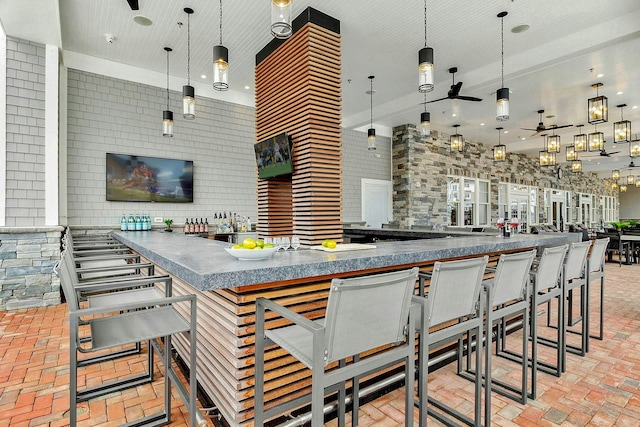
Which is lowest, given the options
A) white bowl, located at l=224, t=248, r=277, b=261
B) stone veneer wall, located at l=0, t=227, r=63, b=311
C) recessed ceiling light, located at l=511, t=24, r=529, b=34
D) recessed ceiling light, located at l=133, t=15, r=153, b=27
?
stone veneer wall, located at l=0, t=227, r=63, b=311

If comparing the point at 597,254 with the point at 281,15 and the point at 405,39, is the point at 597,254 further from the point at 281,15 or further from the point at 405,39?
the point at 405,39

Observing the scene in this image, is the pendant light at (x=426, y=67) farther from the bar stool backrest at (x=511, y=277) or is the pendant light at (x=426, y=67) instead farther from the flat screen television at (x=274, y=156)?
the bar stool backrest at (x=511, y=277)

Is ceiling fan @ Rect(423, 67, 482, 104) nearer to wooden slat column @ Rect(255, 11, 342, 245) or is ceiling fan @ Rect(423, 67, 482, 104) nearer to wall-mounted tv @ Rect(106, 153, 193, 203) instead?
wooden slat column @ Rect(255, 11, 342, 245)

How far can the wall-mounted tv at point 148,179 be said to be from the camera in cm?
596

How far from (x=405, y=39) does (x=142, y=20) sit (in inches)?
A: 152

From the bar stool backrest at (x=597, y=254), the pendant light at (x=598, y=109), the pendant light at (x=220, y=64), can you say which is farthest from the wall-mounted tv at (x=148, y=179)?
the pendant light at (x=598, y=109)

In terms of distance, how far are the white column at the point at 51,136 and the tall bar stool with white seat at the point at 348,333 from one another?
4779 mm

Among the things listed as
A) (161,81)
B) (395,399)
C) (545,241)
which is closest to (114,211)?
(161,81)

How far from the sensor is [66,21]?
4805mm

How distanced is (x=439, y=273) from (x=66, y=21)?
5988mm

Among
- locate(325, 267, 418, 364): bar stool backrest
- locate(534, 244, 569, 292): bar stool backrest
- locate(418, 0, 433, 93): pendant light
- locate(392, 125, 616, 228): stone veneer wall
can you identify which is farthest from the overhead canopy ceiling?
locate(325, 267, 418, 364): bar stool backrest

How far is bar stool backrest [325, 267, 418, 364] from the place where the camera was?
4.33 feet

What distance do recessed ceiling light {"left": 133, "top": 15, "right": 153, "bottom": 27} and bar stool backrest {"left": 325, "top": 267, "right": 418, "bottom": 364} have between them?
16.9 feet

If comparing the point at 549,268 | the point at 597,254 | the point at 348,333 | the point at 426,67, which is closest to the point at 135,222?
the point at 426,67
